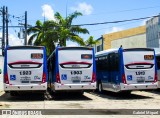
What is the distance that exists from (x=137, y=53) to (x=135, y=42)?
43961mm

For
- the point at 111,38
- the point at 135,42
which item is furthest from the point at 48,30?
the point at 111,38

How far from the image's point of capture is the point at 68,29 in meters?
45.8

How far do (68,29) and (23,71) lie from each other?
81.4ft

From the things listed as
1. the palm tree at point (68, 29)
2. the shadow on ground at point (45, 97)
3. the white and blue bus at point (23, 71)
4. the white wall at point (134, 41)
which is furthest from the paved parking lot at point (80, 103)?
the white wall at point (134, 41)

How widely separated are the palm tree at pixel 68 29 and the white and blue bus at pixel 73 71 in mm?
23116

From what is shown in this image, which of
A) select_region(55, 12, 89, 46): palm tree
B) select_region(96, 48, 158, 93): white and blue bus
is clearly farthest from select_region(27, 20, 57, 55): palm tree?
select_region(96, 48, 158, 93): white and blue bus

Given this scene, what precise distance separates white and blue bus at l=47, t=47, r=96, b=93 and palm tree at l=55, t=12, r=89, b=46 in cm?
2312

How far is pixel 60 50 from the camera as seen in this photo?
22.0 m

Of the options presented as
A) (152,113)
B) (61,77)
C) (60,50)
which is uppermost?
(60,50)

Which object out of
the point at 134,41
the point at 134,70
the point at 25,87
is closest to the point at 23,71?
the point at 25,87

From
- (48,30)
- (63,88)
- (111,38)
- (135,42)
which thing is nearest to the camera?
(63,88)

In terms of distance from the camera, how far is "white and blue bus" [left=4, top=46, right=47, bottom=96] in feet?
70.0

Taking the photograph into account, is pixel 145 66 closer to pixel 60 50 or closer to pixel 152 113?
pixel 60 50

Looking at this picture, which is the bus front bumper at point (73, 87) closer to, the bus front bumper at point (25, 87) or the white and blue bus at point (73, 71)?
the white and blue bus at point (73, 71)
